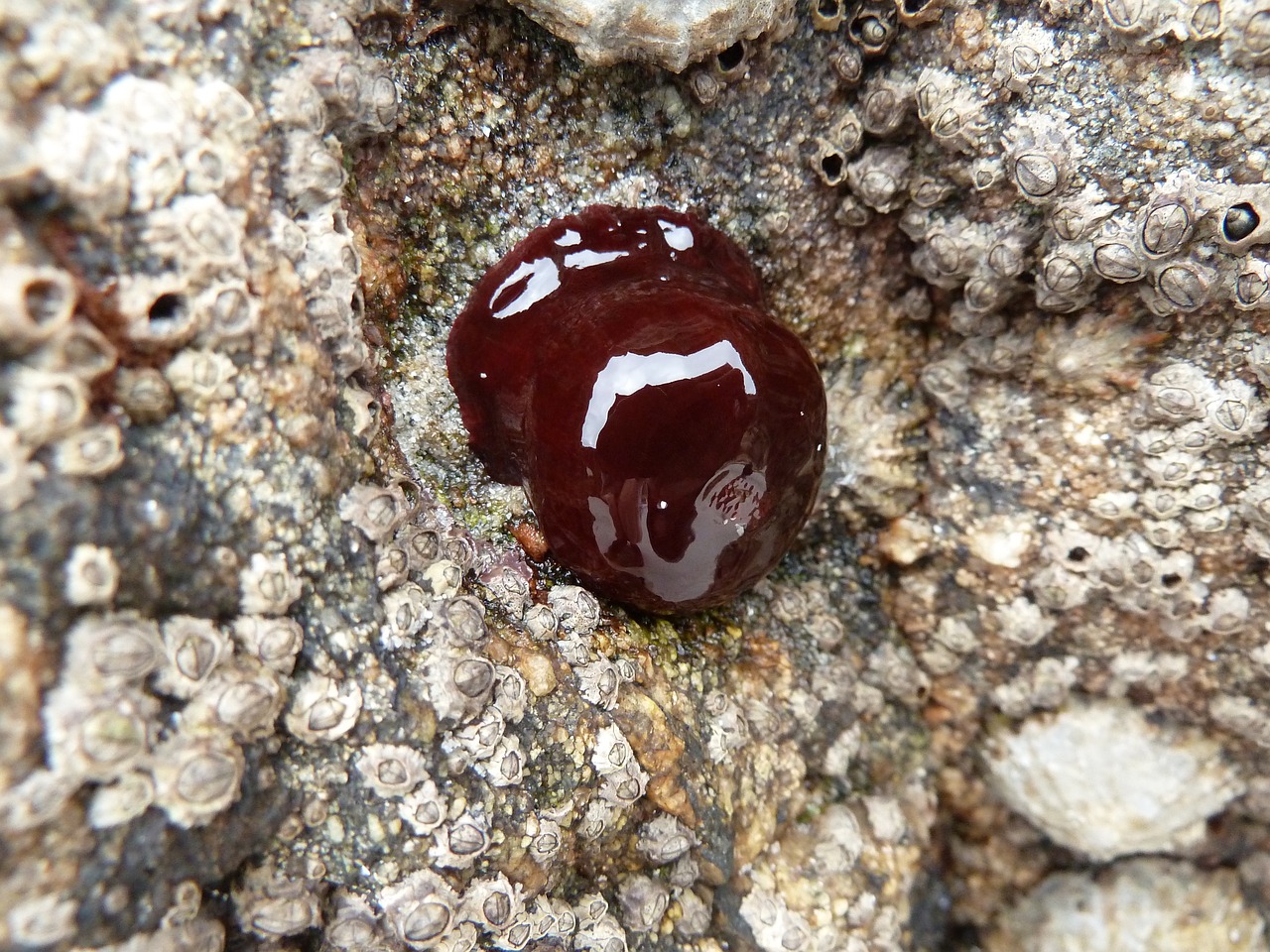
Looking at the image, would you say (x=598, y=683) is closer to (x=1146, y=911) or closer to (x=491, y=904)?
(x=491, y=904)

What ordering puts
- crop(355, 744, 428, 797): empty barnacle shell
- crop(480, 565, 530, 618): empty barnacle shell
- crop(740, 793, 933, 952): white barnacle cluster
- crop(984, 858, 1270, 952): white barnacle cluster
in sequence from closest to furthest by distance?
crop(355, 744, 428, 797): empty barnacle shell < crop(480, 565, 530, 618): empty barnacle shell < crop(740, 793, 933, 952): white barnacle cluster < crop(984, 858, 1270, 952): white barnacle cluster

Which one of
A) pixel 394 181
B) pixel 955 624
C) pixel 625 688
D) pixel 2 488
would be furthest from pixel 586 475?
pixel 955 624

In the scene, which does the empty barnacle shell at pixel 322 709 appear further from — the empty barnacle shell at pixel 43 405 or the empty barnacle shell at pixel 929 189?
the empty barnacle shell at pixel 929 189

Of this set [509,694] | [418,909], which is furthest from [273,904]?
[509,694]

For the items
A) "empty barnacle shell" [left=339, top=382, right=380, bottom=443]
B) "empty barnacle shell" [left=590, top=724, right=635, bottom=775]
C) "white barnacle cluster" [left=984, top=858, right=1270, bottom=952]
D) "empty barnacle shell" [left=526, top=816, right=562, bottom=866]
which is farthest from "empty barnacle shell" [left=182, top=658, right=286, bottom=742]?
"white barnacle cluster" [left=984, top=858, right=1270, bottom=952]

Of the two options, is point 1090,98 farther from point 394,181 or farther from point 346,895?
point 346,895

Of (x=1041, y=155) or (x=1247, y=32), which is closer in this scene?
(x=1247, y=32)

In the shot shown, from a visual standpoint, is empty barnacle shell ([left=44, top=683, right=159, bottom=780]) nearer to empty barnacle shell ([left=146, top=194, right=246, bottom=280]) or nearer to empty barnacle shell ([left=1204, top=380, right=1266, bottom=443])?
empty barnacle shell ([left=146, top=194, right=246, bottom=280])
